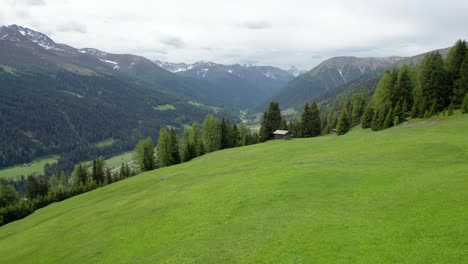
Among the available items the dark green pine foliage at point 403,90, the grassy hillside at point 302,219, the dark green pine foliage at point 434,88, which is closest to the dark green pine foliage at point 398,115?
the dark green pine foliage at point 403,90

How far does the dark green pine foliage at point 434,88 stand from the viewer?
220 feet

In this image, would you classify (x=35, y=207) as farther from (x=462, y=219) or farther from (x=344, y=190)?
(x=462, y=219)

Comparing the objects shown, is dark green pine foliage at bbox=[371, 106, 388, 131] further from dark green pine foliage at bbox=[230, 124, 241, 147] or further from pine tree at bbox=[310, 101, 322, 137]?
dark green pine foliage at bbox=[230, 124, 241, 147]

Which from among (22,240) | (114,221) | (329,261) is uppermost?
(329,261)

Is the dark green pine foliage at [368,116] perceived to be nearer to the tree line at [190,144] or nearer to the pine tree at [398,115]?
the pine tree at [398,115]

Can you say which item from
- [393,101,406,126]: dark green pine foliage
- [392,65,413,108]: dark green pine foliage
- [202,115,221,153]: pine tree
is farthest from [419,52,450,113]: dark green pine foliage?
[202,115,221,153]: pine tree

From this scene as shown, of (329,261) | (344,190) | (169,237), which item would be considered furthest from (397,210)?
(169,237)

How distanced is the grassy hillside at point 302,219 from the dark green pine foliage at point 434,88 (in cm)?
3016

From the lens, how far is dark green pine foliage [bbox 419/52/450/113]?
67062 mm

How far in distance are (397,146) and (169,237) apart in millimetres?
35101

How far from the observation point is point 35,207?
82750mm

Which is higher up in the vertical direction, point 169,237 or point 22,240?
point 169,237

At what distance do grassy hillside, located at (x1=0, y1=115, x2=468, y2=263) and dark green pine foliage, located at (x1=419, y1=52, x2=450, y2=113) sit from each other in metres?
30.2

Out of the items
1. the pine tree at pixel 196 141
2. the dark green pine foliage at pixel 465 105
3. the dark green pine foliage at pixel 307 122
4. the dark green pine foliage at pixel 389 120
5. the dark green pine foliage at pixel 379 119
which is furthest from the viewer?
the pine tree at pixel 196 141
